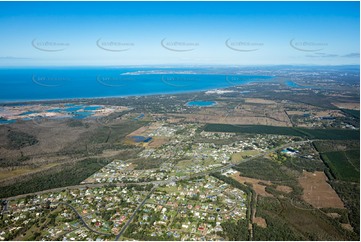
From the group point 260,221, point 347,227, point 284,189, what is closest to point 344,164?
point 284,189

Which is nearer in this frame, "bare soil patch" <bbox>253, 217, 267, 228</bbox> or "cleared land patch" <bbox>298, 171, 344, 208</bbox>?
"bare soil patch" <bbox>253, 217, 267, 228</bbox>

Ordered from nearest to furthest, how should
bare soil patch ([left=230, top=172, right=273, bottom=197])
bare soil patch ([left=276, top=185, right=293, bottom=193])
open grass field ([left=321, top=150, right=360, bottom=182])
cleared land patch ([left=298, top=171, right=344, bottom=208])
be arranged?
cleared land patch ([left=298, top=171, right=344, bottom=208]) < bare soil patch ([left=230, top=172, right=273, bottom=197]) < bare soil patch ([left=276, top=185, right=293, bottom=193]) < open grass field ([left=321, top=150, right=360, bottom=182])

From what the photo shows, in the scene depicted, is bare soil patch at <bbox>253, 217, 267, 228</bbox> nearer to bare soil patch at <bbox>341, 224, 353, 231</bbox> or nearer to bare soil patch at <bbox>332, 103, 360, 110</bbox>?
bare soil patch at <bbox>341, 224, 353, 231</bbox>

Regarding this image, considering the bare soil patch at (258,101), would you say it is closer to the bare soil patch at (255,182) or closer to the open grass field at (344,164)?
the open grass field at (344,164)

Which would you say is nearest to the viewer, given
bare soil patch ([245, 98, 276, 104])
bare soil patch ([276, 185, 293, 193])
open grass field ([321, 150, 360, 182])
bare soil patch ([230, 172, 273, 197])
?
bare soil patch ([230, 172, 273, 197])

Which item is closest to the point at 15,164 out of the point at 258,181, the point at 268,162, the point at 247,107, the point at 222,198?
the point at 222,198

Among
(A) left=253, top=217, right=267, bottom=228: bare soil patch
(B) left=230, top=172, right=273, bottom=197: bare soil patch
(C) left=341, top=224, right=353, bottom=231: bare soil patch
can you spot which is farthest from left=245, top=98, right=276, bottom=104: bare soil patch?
(A) left=253, top=217, right=267, bottom=228: bare soil patch

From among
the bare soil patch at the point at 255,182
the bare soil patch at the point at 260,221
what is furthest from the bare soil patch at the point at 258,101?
the bare soil patch at the point at 260,221

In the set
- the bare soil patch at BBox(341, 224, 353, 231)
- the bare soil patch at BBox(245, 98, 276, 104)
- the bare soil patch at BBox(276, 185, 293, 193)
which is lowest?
the bare soil patch at BBox(245, 98, 276, 104)

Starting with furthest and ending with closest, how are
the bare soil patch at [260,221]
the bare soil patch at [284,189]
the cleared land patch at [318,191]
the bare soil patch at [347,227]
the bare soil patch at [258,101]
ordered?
the bare soil patch at [258,101] < the bare soil patch at [284,189] < the cleared land patch at [318,191] < the bare soil patch at [260,221] < the bare soil patch at [347,227]
